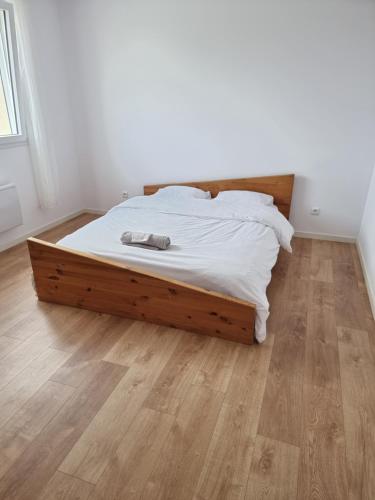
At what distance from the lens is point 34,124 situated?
343 centimetres

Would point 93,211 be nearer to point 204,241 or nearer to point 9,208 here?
point 9,208

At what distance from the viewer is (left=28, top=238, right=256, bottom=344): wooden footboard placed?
6.46 feet

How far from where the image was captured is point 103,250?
2.29 metres

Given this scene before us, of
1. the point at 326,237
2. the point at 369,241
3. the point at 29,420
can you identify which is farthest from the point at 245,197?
the point at 29,420

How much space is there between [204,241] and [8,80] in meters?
2.60

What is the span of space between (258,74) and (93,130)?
2.03m

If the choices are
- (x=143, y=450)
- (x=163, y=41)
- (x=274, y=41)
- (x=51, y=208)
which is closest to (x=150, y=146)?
(x=163, y=41)

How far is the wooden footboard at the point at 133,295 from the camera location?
1.97 m

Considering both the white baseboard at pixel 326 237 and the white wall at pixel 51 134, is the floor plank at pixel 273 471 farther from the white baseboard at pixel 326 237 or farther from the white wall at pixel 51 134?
the white wall at pixel 51 134

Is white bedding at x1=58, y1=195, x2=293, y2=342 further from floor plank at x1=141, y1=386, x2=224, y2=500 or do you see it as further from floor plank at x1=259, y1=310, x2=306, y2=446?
floor plank at x1=141, y1=386, x2=224, y2=500

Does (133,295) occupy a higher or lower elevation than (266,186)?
lower

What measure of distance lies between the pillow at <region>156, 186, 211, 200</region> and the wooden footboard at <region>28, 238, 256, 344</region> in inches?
61.6

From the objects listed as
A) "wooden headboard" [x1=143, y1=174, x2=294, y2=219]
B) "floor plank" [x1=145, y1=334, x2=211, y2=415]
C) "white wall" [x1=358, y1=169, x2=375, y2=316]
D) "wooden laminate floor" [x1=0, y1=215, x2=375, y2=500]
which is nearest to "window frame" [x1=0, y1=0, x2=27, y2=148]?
"wooden laminate floor" [x1=0, y1=215, x2=375, y2=500]

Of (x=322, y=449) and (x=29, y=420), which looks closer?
(x=322, y=449)
